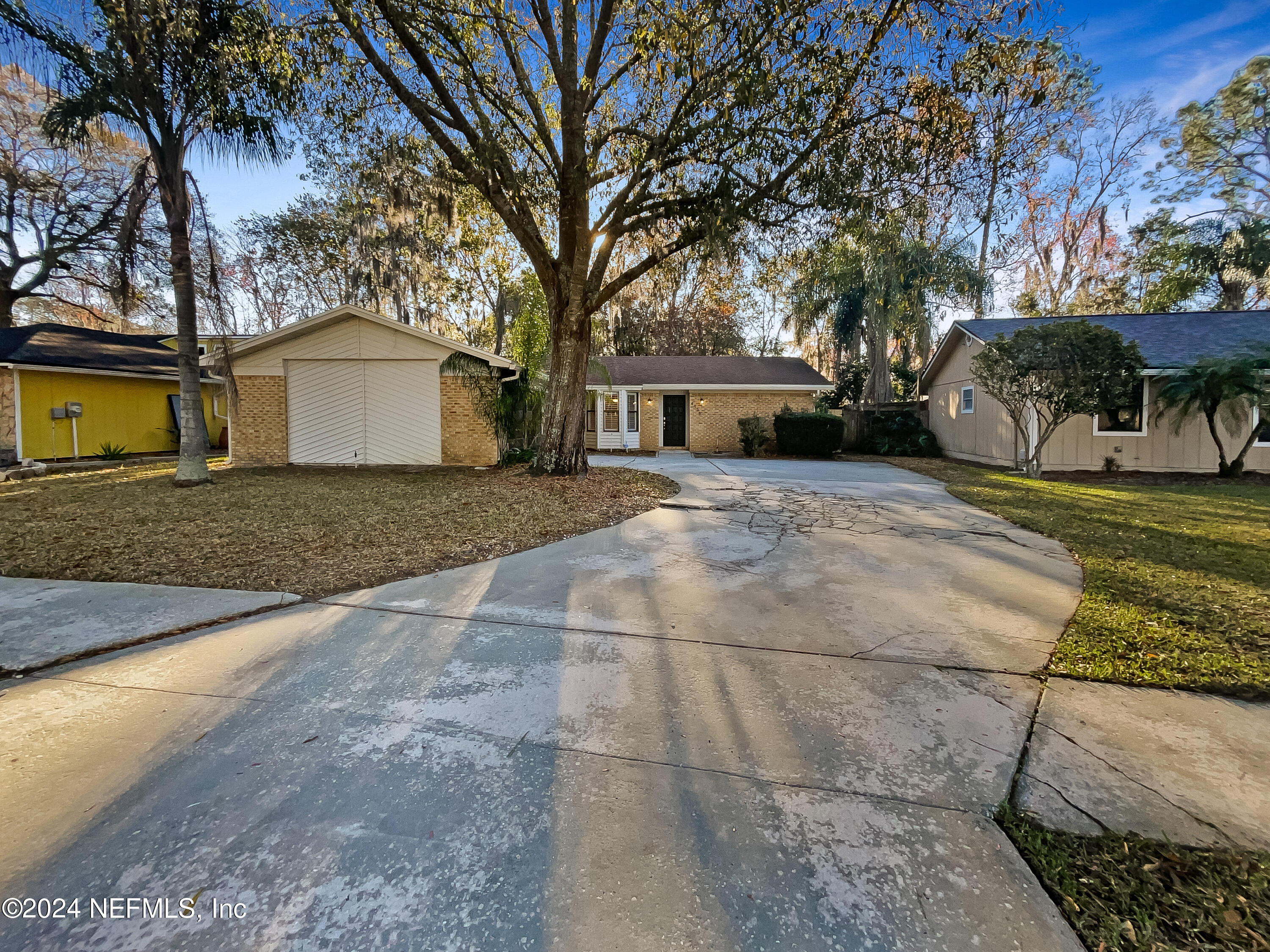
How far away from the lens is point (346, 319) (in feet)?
42.5

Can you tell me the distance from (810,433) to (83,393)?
1936 cm

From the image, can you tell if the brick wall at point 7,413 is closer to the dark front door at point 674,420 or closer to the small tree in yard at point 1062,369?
the dark front door at point 674,420

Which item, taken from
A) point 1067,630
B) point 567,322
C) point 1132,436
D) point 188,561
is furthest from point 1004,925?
point 1132,436

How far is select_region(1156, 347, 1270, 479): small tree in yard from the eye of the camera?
1074cm

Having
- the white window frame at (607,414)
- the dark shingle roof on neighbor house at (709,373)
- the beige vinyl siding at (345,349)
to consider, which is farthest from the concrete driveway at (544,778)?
the white window frame at (607,414)

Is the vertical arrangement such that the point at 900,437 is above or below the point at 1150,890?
above

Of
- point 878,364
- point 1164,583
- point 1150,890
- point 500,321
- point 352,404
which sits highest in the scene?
point 500,321

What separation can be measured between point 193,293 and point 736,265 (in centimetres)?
928

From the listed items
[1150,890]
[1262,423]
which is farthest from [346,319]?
[1262,423]

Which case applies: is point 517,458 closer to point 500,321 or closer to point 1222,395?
point 1222,395

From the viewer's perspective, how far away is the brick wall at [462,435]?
1327 centimetres

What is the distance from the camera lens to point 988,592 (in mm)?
4387

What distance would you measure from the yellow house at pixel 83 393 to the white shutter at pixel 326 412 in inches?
75.6

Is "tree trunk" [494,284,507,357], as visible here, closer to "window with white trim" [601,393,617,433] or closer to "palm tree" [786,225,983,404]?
"window with white trim" [601,393,617,433]
